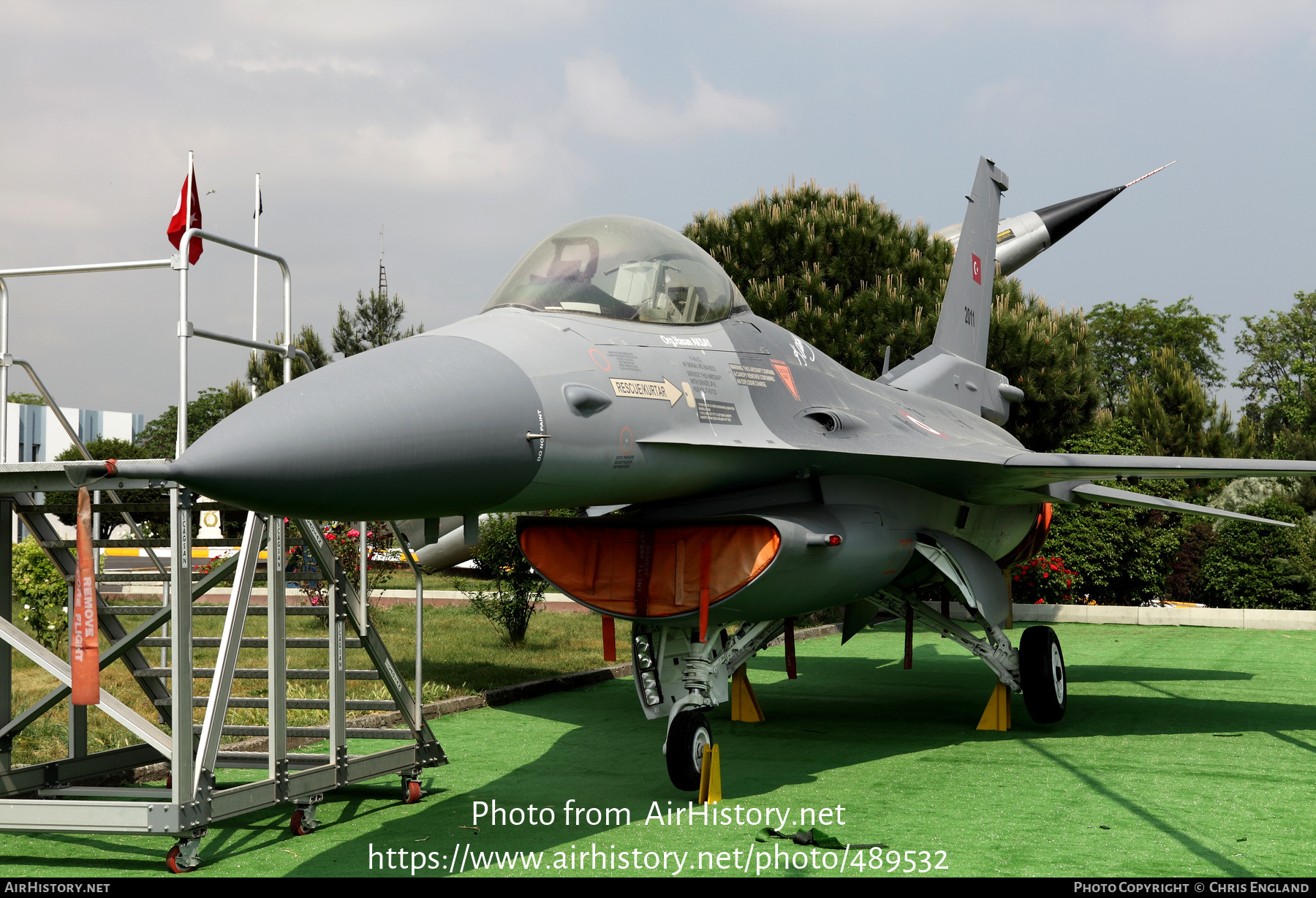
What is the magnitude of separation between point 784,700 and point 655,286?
5.69m

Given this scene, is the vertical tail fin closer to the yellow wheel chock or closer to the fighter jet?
the fighter jet

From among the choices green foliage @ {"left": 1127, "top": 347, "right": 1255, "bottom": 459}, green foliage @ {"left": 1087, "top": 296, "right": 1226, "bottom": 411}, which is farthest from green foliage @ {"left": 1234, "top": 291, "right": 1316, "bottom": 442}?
green foliage @ {"left": 1127, "top": 347, "right": 1255, "bottom": 459}

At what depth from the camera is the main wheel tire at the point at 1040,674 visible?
8578 mm

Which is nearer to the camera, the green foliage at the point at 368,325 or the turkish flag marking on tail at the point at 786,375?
the turkish flag marking on tail at the point at 786,375

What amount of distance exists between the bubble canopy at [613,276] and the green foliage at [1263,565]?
18.5 meters

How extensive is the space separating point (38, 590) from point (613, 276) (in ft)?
23.6

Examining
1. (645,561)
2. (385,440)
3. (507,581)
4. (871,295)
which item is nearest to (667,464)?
(645,561)

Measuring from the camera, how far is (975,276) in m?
12.6

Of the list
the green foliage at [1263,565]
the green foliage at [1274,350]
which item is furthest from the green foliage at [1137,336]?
the green foliage at [1263,565]

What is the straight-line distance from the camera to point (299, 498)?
3943 millimetres

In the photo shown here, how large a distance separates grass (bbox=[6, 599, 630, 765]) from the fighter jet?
3591 millimetres

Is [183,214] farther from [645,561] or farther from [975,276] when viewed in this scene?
[975,276]

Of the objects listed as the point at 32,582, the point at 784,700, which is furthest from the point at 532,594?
the point at 32,582

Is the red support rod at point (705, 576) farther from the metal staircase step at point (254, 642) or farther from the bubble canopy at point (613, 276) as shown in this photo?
the metal staircase step at point (254, 642)
